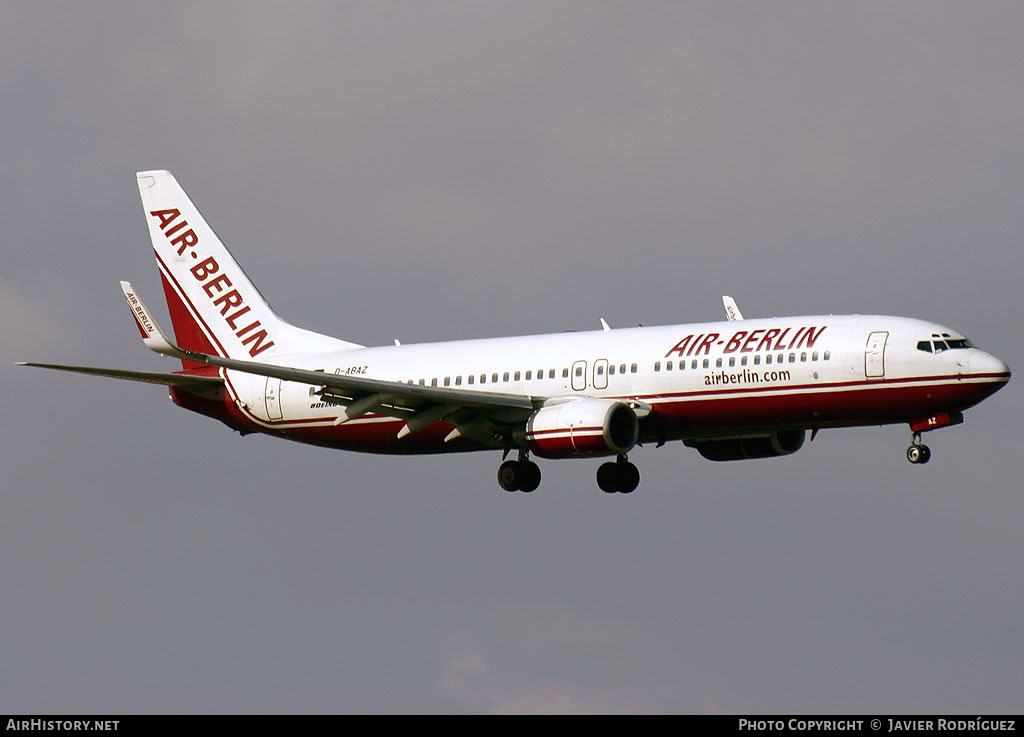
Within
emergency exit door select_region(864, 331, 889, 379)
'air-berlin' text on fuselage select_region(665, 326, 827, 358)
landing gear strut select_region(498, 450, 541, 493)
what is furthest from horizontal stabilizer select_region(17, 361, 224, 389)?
emergency exit door select_region(864, 331, 889, 379)

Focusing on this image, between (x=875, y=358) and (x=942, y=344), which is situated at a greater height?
(x=942, y=344)

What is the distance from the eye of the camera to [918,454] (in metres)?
57.4

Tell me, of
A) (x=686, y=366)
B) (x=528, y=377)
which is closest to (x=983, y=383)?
(x=686, y=366)

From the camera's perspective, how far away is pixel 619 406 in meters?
58.6

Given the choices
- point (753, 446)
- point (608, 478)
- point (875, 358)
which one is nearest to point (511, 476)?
point (608, 478)

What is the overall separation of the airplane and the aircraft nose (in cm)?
5

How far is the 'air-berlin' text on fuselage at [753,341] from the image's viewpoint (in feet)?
190

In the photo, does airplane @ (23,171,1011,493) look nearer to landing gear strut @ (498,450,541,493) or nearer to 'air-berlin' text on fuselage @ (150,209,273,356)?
landing gear strut @ (498,450,541,493)

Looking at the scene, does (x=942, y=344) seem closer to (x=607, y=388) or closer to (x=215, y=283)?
(x=607, y=388)

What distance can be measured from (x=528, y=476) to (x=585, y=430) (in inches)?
213

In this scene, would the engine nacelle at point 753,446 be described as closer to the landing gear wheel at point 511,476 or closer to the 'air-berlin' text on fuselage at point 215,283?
the landing gear wheel at point 511,476

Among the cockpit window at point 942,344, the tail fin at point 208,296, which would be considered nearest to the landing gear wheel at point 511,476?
the tail fin at point 208,296

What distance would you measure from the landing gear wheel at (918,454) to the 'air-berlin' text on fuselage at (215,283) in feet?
83.2
